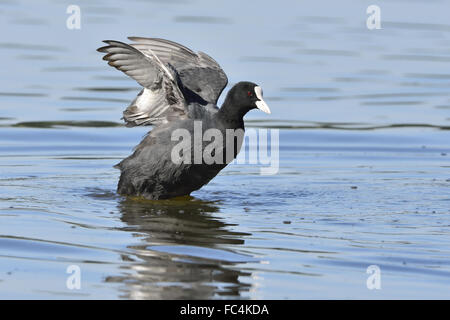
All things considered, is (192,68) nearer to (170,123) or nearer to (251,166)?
(170,123)

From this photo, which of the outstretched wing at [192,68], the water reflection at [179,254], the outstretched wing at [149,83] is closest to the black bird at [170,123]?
the outstretched wing at [149,83]

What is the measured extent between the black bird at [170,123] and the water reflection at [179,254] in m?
0.21

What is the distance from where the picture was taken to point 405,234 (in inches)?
266

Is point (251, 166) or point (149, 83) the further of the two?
point (251, 166)

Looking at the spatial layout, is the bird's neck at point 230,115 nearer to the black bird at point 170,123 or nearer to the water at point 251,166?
the black bird at point 170,123

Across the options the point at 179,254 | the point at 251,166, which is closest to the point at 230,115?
the point at 179,254

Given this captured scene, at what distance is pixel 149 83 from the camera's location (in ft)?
24.5

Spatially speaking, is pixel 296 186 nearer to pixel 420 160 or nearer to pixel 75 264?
pixel 420 160

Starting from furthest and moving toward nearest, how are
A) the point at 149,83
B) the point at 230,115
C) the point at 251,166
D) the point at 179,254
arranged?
1. the point at 251,166
2. the point at 230,115
3. the point at 149,83
4. the point at 179,254

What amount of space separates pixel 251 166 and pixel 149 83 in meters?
2.48

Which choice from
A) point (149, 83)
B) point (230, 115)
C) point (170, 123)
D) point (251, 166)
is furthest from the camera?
point (251, 166)

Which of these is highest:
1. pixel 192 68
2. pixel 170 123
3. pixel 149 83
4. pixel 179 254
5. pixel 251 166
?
pixel 192 68

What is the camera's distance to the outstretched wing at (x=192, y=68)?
8273mm

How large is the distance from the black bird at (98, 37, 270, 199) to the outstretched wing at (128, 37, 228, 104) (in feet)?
0.33
